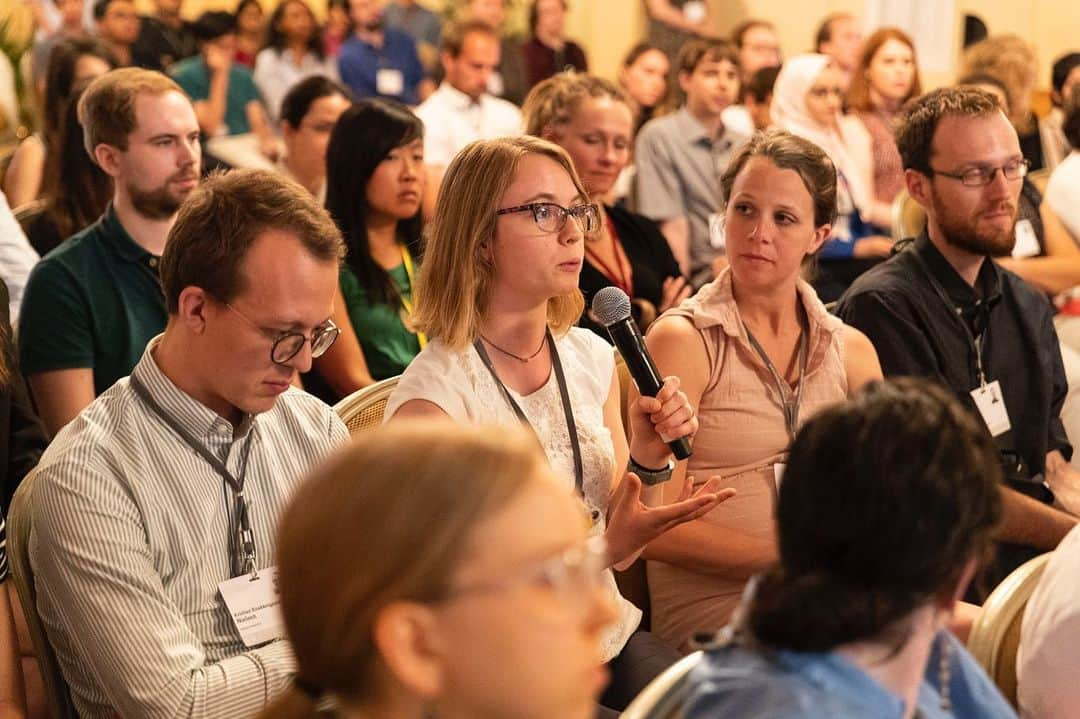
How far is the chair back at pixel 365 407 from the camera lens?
2.48 metres

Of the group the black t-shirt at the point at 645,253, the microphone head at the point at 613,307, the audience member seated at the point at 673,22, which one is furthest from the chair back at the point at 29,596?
the audience member seated at the point at 673,22

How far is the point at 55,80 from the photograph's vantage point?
4797mm

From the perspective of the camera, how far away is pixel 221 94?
8117 millimetres

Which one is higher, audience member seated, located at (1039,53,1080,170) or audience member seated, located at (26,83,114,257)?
audience member seated, located at (26,83,114,257)

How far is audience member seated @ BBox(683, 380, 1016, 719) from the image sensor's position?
1.26 m

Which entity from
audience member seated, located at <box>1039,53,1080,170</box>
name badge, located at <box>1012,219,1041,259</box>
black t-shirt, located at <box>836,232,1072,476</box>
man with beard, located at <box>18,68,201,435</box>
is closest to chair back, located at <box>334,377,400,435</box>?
man with beard, located at <box>18,68,201,435</box>

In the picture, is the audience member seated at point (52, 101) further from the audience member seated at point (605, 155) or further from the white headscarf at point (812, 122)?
the white headscarf at point (812, 122)

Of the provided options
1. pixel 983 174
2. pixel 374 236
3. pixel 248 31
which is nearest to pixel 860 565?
pixel 983 174

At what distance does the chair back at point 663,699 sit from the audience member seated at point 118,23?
7.81m

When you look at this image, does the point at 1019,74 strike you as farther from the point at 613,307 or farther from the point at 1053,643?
the point at 1053,643

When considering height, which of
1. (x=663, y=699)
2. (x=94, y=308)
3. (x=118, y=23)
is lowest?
(x=663, y=699)

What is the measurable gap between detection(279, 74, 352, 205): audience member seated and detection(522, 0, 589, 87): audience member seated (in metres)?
4.97

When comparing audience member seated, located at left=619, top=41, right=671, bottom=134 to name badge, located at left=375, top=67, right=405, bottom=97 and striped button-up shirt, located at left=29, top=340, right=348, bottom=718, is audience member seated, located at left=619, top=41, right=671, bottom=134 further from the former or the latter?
striped button-up shirt, located at left=29, top=340, right=348, bottom=718

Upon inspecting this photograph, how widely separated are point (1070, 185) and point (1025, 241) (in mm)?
241
